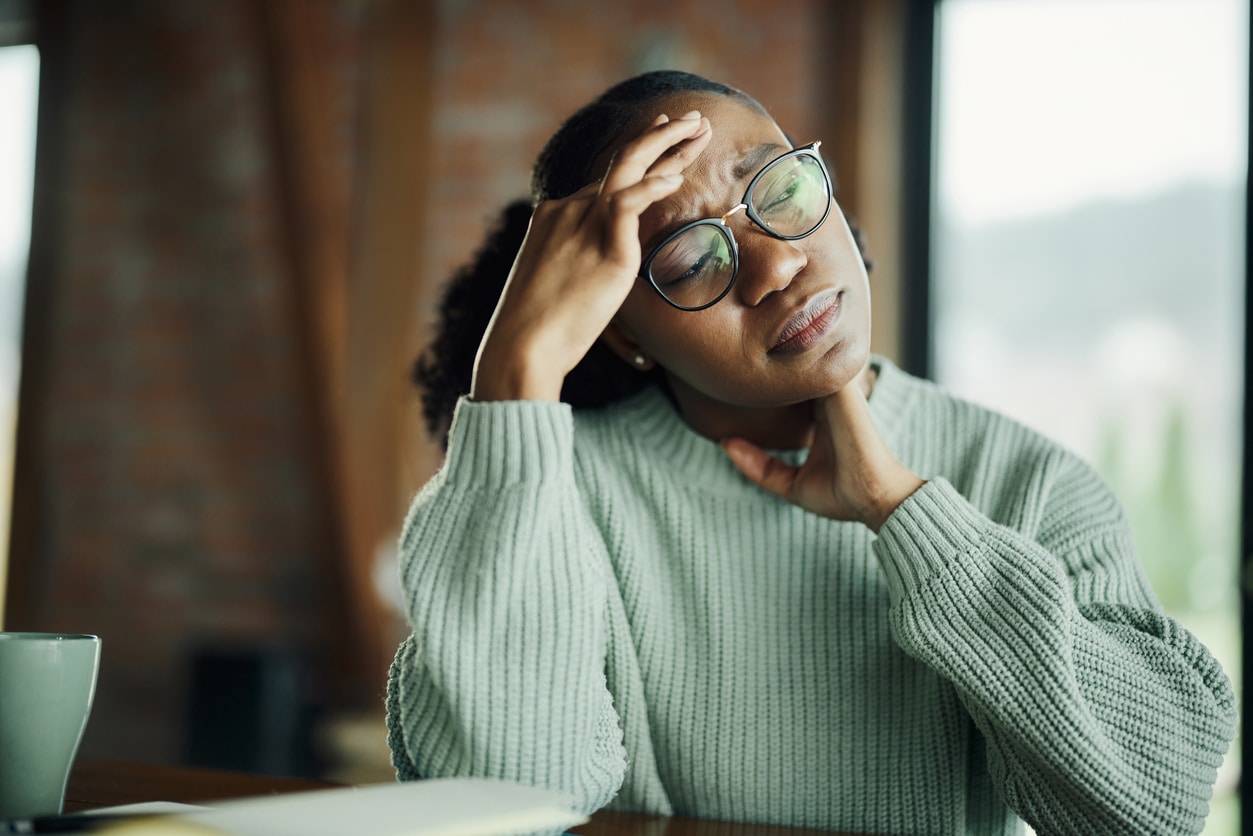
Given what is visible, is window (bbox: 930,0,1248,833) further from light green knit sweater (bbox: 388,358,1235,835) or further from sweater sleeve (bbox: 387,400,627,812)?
sweater sleeve (bbox: 387,400,627,812)

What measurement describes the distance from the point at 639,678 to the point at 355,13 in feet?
9.74

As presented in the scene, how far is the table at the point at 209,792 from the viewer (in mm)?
932

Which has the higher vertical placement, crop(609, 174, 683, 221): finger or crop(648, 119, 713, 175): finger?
crop(648, 119, 713, 175): finger

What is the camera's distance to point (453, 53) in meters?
3.51

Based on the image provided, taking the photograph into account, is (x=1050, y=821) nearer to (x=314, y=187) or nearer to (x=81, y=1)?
(x=314, y=187)

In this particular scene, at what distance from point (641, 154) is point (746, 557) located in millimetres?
435

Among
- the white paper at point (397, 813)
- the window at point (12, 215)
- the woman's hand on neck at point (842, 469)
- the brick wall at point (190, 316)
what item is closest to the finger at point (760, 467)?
the woman's hand on neck at point (842, 469)

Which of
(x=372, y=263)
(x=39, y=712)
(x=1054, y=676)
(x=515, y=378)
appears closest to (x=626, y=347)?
(x=515, y=378)

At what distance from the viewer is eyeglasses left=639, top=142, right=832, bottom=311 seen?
1.06 meters

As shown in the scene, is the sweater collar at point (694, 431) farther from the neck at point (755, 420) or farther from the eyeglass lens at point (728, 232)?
the eyeglass lens at point (728, 232)

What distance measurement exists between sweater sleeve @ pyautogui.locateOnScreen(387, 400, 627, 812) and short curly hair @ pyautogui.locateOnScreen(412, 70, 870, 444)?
25cm

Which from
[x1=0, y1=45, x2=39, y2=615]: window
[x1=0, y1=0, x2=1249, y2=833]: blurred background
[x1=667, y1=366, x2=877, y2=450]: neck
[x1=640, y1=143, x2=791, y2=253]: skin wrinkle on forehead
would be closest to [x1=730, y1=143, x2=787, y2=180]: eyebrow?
[x1=640, y1=143, x2=791, y2=253]: skin wrinkle on forehead

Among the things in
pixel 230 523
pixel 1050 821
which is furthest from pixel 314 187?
pixel 1050 821

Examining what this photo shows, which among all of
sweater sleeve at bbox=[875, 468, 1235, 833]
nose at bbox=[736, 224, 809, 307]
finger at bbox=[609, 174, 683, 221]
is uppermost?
finger at bbox=[609, 174, 683, 221]
